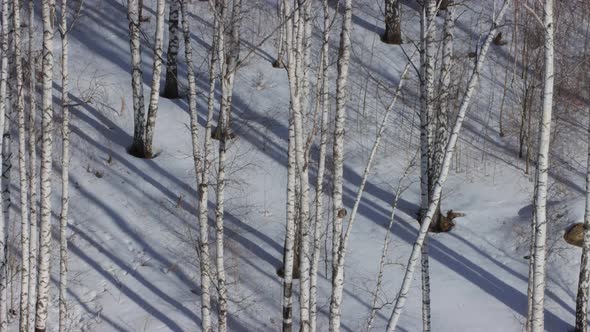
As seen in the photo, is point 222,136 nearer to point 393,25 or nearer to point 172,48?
point 172,48

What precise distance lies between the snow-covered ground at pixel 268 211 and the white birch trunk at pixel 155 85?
0.41 m

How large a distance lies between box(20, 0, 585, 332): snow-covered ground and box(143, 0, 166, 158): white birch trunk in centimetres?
41

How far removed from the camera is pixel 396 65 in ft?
59.8

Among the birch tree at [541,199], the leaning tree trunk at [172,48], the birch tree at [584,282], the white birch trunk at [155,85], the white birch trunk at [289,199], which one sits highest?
the leaning tree trunk at [172,48]

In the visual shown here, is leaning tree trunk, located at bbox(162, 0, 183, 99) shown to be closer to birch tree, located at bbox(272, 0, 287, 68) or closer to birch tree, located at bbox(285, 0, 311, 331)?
birch tree, located at bbox(272, 0, 287, 68)

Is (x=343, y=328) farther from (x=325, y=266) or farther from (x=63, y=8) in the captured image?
(x=63, y=8)

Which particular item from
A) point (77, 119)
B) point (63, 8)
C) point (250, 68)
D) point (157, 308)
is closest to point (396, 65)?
point (250, 68)

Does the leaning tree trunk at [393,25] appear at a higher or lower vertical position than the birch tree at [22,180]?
higher

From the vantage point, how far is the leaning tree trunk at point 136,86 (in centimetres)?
1481

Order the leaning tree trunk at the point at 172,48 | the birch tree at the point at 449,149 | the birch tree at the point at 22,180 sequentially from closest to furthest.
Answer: the birch tree at the point at 449,149
the birch tree at the point at 22,180
the leaning tree trunk at the point at 172,48

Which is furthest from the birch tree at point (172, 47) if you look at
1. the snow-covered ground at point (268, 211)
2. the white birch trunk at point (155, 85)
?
the white birch trunk at point (155, 85)

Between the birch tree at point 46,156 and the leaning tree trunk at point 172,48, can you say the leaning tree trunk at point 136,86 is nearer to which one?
the leaning tree trunk at point 172,48

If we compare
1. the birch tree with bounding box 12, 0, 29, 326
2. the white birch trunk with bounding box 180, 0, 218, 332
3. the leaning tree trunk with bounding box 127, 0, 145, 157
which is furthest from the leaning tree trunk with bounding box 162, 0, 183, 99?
the white birch trunk with bounding box 180, 0, 218, 332

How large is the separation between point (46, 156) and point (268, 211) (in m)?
5.44
